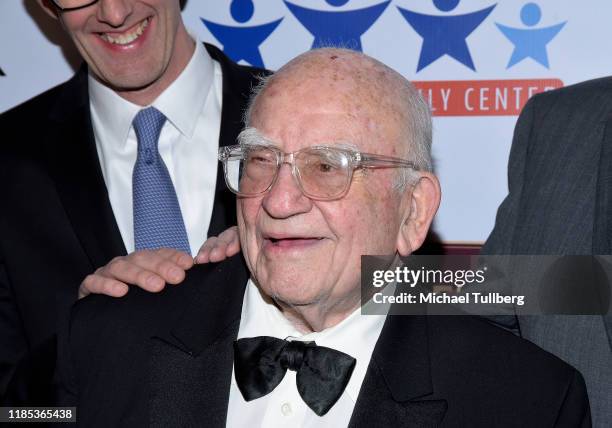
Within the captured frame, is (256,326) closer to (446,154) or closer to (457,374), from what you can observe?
(457,374)

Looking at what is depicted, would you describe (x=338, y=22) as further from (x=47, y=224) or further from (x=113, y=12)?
(x=47, y=224)

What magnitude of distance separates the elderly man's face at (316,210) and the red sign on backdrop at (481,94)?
111cm

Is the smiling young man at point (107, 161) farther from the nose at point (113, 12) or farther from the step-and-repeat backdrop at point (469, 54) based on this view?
the step-and-repeat backdrop at point (469, 54)

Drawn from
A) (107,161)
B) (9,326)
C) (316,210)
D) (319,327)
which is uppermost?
(107,161)

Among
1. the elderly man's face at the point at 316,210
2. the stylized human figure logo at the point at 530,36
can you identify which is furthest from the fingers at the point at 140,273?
the stylized human figure logo at the point at 530,36

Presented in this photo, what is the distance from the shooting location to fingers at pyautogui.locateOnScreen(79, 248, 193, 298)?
2498mm

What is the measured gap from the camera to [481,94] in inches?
129

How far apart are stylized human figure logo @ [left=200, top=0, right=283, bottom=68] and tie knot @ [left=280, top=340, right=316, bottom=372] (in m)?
1.55

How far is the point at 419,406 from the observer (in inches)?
89.0

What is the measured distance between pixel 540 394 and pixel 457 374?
0.21m

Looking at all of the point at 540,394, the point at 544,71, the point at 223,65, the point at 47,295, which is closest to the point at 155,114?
the point at 223,65

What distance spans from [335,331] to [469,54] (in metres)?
1.37

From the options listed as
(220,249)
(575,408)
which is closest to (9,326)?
(220,249)

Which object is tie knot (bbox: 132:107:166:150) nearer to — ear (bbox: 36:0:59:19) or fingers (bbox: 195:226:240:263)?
ear (bbox: 36:0:59:19)
